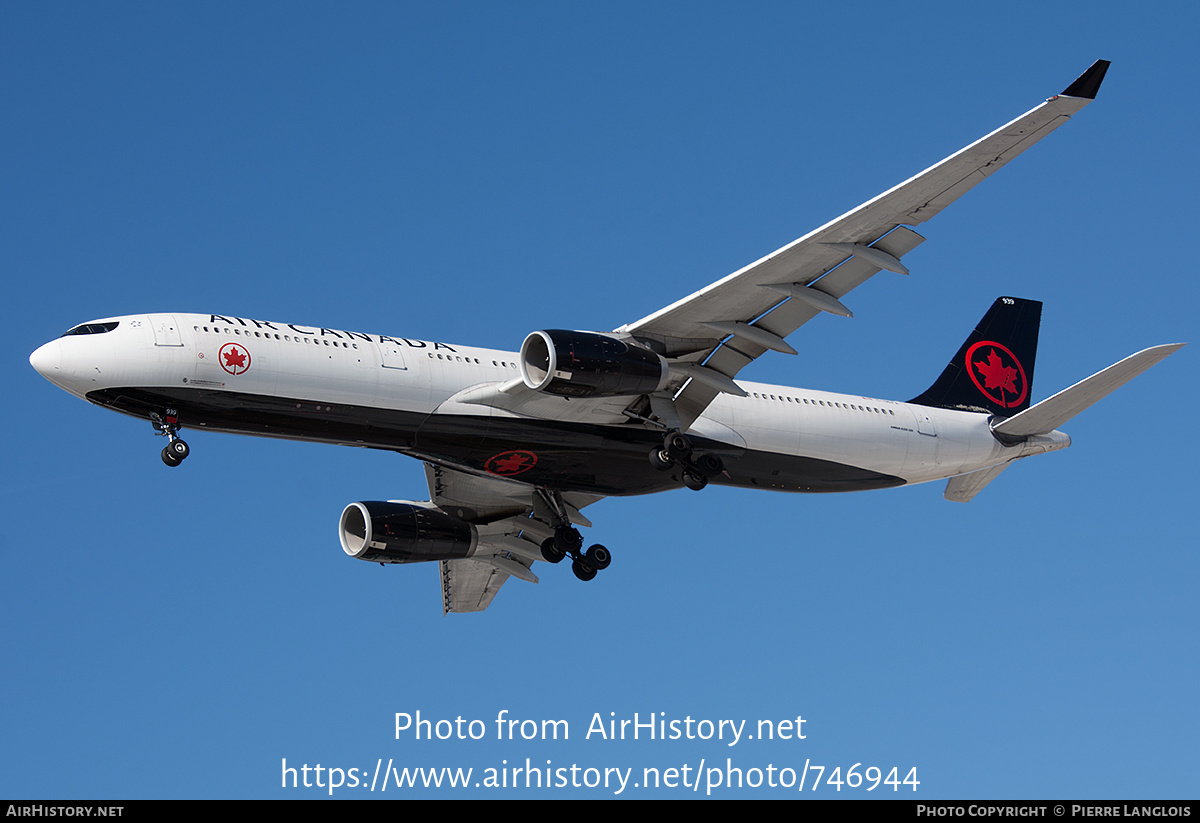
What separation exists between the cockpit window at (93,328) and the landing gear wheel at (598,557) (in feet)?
40.5

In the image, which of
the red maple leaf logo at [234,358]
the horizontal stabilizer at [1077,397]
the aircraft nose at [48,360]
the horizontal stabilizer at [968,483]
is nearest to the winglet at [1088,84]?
the horizontal stabilizer at [1077,397]

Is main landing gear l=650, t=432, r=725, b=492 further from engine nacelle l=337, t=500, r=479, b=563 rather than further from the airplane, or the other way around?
engine nacelle l=337, t=500, r=479, b=563

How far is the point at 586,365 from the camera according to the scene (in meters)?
26.1

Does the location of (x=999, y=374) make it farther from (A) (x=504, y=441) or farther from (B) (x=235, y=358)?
(B) (x=235, y=358)

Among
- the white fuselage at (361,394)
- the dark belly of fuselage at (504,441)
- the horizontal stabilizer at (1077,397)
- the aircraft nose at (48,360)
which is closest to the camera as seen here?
the aircraft nose at (48,360)

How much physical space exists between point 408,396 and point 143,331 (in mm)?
5307

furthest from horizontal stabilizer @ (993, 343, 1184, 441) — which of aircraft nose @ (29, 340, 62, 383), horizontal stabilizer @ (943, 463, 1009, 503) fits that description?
aircraft nose @ (29, 340, 62, 383)

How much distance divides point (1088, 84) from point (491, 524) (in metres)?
18.9

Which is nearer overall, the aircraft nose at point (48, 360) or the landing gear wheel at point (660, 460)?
the aircraft nose at point (48, 360)

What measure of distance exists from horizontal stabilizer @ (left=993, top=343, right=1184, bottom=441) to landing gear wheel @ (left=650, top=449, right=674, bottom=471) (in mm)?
10271

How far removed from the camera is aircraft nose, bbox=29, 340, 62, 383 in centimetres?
2502

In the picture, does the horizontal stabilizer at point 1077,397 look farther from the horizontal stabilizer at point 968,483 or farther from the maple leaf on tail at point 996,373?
the maple leaf on tail at point 996,373

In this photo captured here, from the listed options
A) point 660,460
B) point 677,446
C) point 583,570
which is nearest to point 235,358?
point 660,460

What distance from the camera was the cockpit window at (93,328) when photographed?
83.4 ft
